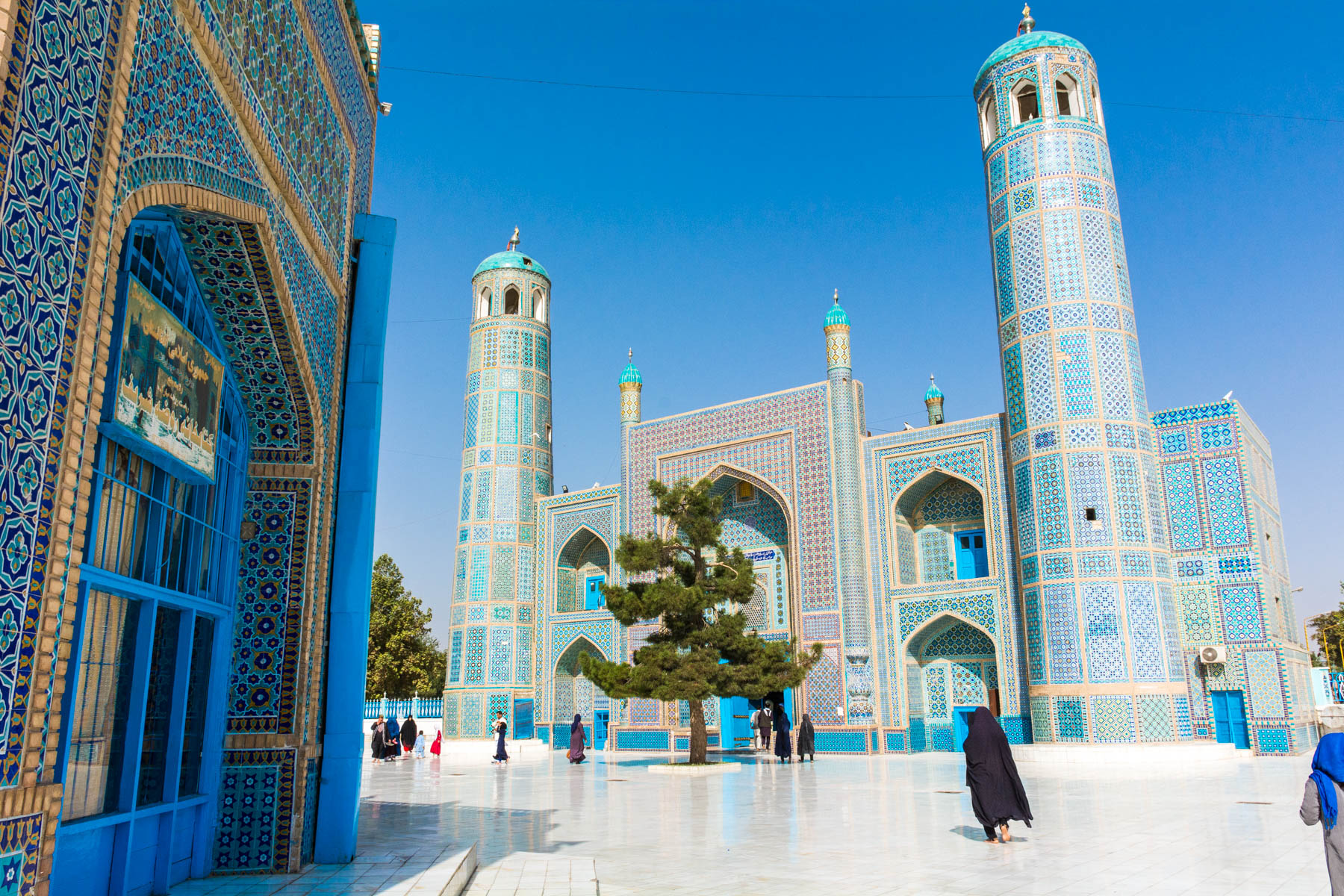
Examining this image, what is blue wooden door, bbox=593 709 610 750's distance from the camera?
2081 centimetres

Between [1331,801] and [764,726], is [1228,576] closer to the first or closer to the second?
[764,726]

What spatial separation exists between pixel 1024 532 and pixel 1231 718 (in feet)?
14.2

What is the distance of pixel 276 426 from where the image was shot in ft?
17.3

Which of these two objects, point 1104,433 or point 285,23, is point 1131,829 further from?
point 1104,433

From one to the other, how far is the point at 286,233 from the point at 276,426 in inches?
42.5

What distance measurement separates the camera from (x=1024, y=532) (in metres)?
15.2

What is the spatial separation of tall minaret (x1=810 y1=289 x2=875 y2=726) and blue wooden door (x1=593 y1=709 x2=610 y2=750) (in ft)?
18.2

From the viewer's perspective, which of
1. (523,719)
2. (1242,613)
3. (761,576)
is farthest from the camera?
(523,719)

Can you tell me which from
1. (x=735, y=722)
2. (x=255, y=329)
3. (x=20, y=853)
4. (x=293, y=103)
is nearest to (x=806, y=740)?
(x=735, y=722)

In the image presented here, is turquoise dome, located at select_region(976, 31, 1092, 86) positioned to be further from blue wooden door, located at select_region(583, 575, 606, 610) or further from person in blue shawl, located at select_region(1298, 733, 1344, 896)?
person in blue shawl, located at select_region(1298, 733, 1344, 896)

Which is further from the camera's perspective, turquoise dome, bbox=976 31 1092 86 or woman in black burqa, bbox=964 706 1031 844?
turquoise dome, bbox=976 31 1092 86

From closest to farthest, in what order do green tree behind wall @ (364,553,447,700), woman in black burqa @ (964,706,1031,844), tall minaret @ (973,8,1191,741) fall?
woman in black burqa @ (964,706,1031,844) < tall minaret @ (973,8,1191,741) < green tree behind wall @ (364,553,447,700)

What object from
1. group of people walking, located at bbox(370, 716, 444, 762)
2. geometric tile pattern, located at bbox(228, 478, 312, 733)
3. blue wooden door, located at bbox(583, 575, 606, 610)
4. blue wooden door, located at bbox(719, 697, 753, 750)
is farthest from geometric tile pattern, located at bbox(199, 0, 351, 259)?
blue wooden door, located at bbox(583, 575, 606, 610)

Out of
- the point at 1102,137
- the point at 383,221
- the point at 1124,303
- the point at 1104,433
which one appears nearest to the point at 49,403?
the point at 383,221
